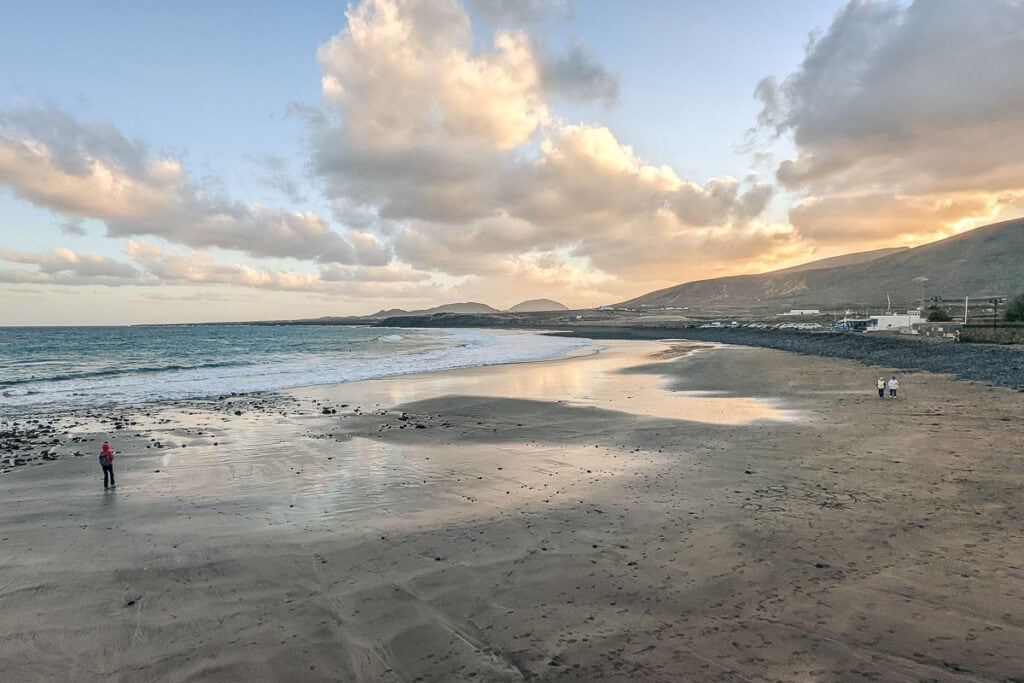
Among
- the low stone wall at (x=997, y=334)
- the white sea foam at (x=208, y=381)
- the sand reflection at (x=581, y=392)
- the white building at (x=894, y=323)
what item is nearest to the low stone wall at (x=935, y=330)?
the white building at (x=894, y=323)

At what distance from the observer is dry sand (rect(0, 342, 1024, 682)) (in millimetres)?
6086

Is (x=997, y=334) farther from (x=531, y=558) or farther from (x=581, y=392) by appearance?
(x=531, y=558)

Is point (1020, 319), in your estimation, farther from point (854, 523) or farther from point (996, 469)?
point (854, 523)

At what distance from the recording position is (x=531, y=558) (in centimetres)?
861

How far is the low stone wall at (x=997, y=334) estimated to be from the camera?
44.2 meters

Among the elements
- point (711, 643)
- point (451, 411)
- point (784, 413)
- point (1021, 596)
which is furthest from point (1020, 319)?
point (711, 643)

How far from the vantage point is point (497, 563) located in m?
8.48

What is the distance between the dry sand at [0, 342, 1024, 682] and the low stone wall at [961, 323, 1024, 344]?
35.1 m

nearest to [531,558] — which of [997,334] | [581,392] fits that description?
[581,392]

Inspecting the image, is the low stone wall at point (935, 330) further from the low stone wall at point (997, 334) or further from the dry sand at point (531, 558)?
the dry sand at point (531, 558)

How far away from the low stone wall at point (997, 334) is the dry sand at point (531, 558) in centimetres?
3510

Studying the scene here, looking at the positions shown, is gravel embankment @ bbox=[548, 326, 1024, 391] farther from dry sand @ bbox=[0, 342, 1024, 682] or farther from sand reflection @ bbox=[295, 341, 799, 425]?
dry sand @ bbox=[0, 342, 1024, 682]

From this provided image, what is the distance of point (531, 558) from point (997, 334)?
5699 centimetres

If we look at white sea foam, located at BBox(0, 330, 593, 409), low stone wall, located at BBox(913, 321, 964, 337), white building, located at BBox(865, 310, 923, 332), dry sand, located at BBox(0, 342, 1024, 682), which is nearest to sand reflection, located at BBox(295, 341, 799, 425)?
dry sand, located at BBox(0, 342, 1024, 682)
